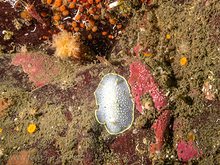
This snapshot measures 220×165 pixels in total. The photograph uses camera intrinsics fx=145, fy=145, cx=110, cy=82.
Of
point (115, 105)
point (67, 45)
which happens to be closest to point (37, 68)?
point (67, 45)

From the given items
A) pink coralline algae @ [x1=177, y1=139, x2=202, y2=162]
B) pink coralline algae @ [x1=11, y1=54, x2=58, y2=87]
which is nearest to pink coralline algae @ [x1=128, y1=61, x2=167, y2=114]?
pink coralline algae @ [x1=177, y1=139, x2=202, y2=162]

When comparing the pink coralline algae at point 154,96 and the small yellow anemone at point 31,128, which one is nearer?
the pink coralline algae at point 154,96

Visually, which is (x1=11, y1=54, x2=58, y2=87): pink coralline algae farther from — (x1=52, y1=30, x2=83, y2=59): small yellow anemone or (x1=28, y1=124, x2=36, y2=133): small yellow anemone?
(x1=28, y1=124, x2=36, y2=133): small yellow anemone

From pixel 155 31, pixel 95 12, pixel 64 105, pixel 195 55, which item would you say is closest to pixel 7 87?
pixel 64 105

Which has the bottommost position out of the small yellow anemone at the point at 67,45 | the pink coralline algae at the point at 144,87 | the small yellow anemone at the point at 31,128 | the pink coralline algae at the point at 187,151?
the pink coralline algae at the point at 187,151

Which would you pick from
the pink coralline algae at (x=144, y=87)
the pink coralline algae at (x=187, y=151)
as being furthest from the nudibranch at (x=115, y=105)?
the pink coralline algae at (x=187, y=151)

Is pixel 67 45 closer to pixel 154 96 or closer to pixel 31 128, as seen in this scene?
pixel 31 128

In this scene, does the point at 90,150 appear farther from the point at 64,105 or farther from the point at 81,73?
the point at 81,73

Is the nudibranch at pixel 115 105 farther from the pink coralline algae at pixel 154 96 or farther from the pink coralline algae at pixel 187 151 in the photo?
the pink coralline algae at pixel 187 151
